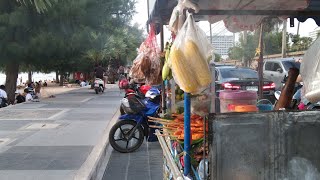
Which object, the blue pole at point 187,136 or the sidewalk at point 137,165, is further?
the sidewalk at point 137,165

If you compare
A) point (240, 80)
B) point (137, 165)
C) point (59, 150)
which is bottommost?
point (137, 165)

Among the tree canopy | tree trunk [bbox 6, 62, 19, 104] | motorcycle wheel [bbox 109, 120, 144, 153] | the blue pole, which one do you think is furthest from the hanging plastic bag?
tree trunk [bbox 6, 62, 19, 104]

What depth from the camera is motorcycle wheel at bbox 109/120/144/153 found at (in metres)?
7.53

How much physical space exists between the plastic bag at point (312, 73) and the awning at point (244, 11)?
0.92 metres

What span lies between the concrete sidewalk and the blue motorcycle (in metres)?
0.55

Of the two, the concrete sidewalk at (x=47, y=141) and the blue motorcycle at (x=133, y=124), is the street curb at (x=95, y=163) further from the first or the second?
the blue motorcycle at (x=133, y=124)

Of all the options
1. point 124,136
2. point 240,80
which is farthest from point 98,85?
point 124,136

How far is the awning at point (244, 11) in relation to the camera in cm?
349

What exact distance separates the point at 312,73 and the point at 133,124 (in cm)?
513

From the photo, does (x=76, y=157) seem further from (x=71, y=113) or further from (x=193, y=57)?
(x=71, y=113)

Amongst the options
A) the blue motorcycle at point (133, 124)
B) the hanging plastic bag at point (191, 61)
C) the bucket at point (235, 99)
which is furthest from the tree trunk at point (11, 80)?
the hanging plastic bag at point (191, 61)

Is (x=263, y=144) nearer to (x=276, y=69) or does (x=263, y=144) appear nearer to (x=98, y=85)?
(x=276, y=69)

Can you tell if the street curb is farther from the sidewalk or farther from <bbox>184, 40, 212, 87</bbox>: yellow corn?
<bbox>184, 40, 212, 87</bbox>: yellow corn

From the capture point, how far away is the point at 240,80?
1191 centimetres
